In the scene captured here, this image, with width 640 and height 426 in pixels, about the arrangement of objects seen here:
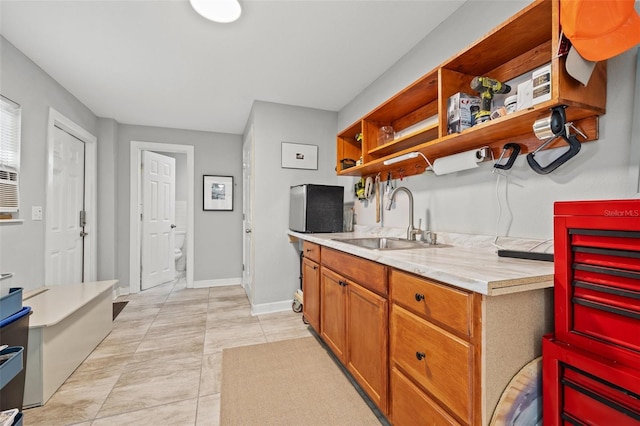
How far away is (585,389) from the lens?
84cm

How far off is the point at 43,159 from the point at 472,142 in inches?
134

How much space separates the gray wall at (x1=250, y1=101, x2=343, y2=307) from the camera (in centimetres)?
314

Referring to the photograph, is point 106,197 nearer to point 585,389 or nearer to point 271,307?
point 271,307

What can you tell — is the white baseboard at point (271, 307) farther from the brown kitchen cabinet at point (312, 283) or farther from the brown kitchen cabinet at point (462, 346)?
the brown kitchen cabinet at point (462, 346)

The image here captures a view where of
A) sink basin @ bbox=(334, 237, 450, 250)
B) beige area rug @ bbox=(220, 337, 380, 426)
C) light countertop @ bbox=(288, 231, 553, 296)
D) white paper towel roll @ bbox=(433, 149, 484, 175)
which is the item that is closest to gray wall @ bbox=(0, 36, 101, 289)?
beige area rug @ bbox=(220, 337, 380, 426)

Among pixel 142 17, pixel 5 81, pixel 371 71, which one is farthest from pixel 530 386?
pixel 5 81

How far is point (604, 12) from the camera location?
874 millimetres

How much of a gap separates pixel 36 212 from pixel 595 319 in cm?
361

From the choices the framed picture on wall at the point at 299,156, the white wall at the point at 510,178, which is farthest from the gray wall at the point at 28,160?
the white wall at the point at 510,178

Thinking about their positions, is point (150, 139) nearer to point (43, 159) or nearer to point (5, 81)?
point (43, 159)

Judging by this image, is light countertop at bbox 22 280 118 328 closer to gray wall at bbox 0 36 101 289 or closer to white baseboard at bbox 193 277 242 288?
gray wall at bbox 0 36 101 289

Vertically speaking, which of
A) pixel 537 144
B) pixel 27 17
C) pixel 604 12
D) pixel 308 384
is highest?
pixel 27 17

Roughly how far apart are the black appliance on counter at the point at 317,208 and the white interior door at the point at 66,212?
89.6 inches

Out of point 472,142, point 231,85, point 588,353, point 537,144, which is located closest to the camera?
point 588,353
